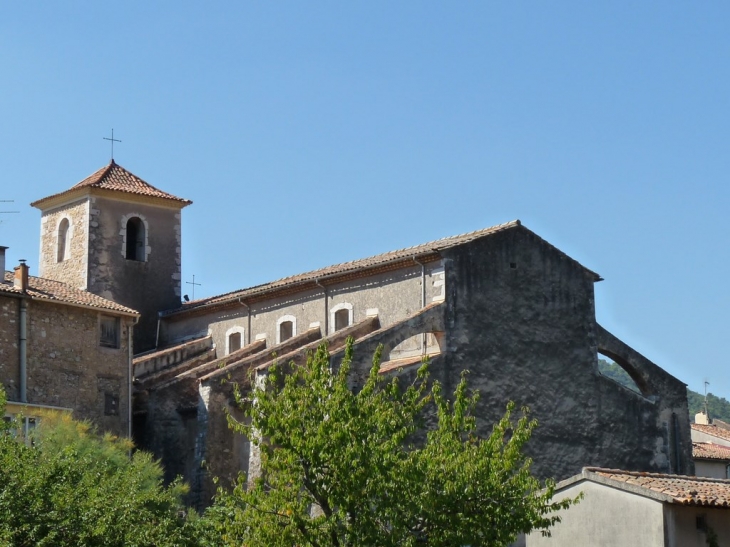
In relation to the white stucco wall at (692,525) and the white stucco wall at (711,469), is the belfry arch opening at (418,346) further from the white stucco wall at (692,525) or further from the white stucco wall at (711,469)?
the white stucco wall at (711,469)

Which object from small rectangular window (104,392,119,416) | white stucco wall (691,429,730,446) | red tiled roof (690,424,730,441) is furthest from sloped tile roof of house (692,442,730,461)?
small rectangular window (104,392,119,416)

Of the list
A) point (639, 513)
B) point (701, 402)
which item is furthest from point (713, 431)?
point (701, 402)

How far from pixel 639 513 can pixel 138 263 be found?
23207 mm

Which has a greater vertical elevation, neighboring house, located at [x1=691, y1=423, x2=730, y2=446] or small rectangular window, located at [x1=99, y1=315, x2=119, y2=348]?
small rectangular window, located at [x1=99, y1=315, x2=119, y2=348]

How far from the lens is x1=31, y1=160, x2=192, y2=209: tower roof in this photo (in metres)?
45.1

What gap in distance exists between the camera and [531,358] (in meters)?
35.6

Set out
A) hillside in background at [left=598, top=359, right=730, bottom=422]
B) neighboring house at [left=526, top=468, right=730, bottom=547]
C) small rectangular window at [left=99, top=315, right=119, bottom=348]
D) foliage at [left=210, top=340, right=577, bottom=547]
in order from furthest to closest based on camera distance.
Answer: hillside in background at [left=598, top=359, right=730, bottom=422] → small rectangular window at [left=99, top=315, right=119, bottom=348] → neighboring house at [left=526, top=468, right=730, bottom=547] → foliage at [left=210, top=340, right=577, bottom=547]

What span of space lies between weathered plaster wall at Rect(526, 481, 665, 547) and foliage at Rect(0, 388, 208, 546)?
8.35 metres

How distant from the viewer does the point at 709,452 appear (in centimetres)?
4616

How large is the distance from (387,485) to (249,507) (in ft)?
7.35

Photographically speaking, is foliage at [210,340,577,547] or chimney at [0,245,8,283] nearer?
foliage at [210,340,577,547]

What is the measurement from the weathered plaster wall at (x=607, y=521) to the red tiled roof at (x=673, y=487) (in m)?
0.23

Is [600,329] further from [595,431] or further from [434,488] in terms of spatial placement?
[434,488]

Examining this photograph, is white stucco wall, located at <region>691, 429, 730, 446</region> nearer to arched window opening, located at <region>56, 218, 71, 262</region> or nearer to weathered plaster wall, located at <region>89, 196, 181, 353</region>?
weathered plaster wall, located at <region>89, 196, 181, 353</region>
